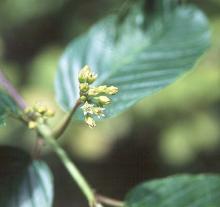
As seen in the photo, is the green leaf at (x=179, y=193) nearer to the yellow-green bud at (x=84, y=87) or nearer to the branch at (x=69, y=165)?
the branch at (x=69, y=165)

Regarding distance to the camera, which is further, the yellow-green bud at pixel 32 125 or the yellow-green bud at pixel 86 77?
the yellow-green bud at pixel 32 125

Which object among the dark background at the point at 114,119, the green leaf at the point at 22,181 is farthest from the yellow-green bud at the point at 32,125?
the dark background at the point at 114,119

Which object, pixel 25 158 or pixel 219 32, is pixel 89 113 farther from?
pixel 219 32

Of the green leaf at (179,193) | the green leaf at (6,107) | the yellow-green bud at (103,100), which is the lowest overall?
the green leaf at (179,193)

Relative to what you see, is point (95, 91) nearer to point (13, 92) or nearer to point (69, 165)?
point (69, 165)

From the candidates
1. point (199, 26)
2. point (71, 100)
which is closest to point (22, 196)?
point (71, 100)

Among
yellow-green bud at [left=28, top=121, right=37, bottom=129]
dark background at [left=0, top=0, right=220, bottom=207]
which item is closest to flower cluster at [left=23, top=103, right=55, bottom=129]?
yellow-green bud at [left=28, top=121, right=37, bottom=129]

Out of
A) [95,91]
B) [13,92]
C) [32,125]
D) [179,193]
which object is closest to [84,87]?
[95,91]
